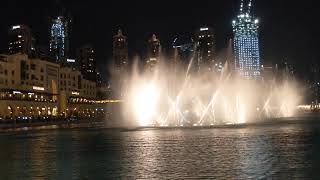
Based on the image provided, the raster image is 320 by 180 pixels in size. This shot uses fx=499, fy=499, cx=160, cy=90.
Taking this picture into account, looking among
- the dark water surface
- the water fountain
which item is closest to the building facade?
the water fountain

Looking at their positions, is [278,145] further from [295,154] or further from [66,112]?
[66,112]

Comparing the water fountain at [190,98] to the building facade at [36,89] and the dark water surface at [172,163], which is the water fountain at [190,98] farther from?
the dark water surface at [172,163]

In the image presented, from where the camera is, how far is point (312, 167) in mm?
19828

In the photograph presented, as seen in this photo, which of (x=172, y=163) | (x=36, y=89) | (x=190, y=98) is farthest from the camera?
(x=36, y=89)

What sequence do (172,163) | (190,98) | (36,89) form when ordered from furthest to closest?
(36,89), (190,98), (172,163)

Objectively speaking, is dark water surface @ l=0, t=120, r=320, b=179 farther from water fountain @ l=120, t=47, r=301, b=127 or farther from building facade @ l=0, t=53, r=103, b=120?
building facade @ l=0, t=53, r=103, b=120

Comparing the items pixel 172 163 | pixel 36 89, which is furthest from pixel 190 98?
pixel 172 163

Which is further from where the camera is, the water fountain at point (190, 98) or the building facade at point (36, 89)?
the building facade at point (36, 89)

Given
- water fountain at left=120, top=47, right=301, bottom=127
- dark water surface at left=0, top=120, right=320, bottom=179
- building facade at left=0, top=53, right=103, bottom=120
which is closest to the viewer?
dark water surface at left=0, top=120, right=320, bottom=179

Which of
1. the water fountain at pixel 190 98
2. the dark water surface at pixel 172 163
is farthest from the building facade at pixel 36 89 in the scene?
the dark water surface at pixel 172 163

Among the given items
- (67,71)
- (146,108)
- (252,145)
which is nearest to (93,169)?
(252,145)

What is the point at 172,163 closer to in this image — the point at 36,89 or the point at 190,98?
the point at 190,98

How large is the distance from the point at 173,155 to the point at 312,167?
25.8 ft

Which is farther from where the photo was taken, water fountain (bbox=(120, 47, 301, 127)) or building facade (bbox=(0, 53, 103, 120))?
building facade (bbox=(0, 53, 103, 120))
